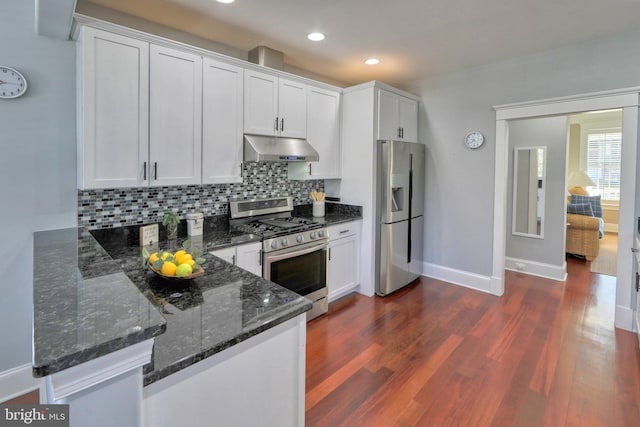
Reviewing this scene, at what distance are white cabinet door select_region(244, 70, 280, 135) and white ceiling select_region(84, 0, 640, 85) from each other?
38 cm

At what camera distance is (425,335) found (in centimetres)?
299

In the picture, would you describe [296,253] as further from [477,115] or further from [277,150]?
[477,115]

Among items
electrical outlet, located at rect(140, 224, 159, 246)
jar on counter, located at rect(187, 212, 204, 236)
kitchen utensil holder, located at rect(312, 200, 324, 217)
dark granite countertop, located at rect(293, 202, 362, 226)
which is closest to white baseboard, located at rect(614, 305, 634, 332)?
dark granite countertop, located at rect(293, 202, 362, 226)

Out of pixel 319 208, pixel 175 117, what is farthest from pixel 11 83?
pixel 319 208

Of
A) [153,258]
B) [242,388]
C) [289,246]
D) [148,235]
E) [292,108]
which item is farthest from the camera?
[292,108]

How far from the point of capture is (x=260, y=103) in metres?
3.12

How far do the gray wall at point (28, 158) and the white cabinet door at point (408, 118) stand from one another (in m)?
3.25

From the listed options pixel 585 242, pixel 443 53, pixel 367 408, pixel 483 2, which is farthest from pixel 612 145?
pixel 367 408

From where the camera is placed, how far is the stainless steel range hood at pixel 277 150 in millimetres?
2965

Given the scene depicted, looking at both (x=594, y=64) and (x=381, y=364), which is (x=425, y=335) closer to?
(x=381, y=364)

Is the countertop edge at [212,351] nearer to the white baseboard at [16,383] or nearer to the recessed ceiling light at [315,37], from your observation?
the white baseboard at [16,383]

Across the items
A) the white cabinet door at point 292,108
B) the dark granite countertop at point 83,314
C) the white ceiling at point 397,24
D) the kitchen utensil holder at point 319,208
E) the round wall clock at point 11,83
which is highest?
the white ceiling at point 397,24

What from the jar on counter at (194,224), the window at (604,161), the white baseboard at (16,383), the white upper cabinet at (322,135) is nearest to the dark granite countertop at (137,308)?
the jar on counter at (194,224)

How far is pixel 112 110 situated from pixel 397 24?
2300 mm
